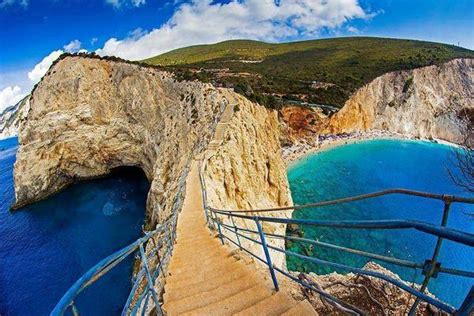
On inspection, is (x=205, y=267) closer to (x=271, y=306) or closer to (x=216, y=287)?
(x=216, y=287)

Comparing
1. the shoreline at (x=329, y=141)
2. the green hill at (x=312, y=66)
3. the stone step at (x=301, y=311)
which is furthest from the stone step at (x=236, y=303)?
the shoreline at (x=329, y=141)

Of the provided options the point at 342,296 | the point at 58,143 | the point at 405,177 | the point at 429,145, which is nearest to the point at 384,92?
the point at 429,145

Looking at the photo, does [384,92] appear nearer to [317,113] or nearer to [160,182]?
[317,113]

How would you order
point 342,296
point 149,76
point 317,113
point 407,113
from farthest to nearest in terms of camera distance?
point 407,113
point 317,113
point 149,76
point 342,296

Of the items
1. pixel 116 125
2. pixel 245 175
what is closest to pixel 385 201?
pixel 245 175

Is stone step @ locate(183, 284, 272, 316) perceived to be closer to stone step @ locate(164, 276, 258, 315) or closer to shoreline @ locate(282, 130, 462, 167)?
stone step @ locate(164, 276, 258, 315)

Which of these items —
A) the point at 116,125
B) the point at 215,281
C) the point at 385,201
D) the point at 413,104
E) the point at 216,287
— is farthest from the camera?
the point at 413,104
